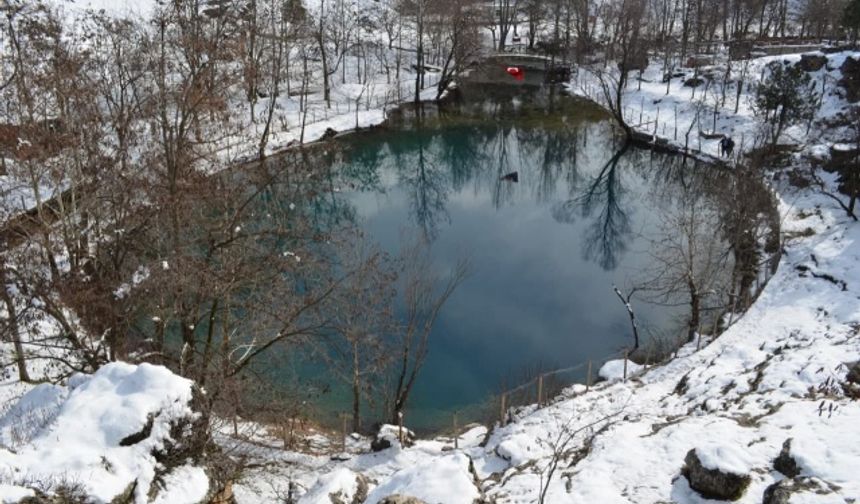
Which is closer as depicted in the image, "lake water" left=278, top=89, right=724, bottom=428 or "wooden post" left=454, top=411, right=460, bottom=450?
"wooden post" left=454, top=411, right=460, bottom=450

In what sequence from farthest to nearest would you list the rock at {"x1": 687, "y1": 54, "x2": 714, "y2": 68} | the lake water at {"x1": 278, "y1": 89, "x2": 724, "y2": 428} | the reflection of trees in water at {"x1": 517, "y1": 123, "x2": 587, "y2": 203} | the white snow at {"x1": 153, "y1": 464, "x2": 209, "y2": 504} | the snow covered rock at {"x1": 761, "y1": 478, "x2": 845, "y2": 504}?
the rock at {"x1": 687, "y1": 54, "x2": 714, "y2": 68} → the reflection of trees in water at {"x1": 517, "y1": 123, "x2": 587, "y2": 203} → the lake water at {"x1": 278, "y1": 89, "x2": 724, "y2": 428} → the snow covered rock at {"x1": 761, "y1": 478, "x2": 845, "y2": 504} → the white snow at {"x1": 153, "y1": 464, "x2": 209, "y2": 504}

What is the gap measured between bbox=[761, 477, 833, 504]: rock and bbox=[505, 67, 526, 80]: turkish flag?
61.0 m

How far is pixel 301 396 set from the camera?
22828mm

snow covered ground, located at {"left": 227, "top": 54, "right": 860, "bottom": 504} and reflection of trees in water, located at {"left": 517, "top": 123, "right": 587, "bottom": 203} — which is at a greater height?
reflection of trees in water, located at {"left": 517, "top": 123, "right": 587, "bottom": 203}

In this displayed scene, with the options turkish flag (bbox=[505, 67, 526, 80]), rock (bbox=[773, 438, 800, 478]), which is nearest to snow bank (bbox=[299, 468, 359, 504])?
rock (bbox=[773, 438, 800, 478])

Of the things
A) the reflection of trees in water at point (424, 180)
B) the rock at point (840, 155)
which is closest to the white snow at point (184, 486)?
the reflection of trees in water at point (424, 180)

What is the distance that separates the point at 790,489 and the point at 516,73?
61733 mm

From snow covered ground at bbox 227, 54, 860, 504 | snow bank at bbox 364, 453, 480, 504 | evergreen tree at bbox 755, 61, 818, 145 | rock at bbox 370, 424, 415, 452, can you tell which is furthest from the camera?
evergreen tree at bbox 755, 61, 818, 145

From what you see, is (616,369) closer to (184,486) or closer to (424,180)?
→ (184,486)

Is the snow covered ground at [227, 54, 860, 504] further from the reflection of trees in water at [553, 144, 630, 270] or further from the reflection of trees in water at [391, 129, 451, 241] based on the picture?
the reflection of trees in water at [391, 129, 451, 241]

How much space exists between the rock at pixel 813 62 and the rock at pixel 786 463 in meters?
44.5

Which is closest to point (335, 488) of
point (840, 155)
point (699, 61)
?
point (840, 155)

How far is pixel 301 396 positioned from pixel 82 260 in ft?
27.9

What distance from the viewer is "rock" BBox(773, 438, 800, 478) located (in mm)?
12055
